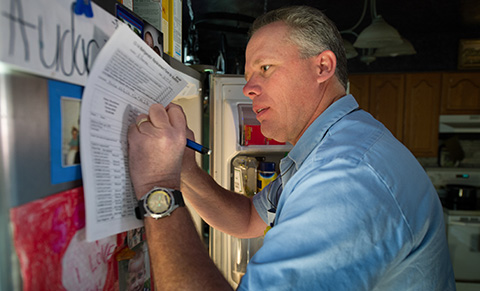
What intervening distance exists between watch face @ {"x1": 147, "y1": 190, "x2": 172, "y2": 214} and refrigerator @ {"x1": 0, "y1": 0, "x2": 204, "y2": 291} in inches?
4.3

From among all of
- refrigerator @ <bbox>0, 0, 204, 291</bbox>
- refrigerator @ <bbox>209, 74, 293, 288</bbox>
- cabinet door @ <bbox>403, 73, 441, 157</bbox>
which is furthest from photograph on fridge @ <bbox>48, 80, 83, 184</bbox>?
cabinet door @ <bbox>403, 73, 441, 157</bbox>

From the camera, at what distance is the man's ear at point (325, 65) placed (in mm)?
817

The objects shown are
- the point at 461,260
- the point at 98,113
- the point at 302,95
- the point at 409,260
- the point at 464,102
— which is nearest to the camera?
the point at 98,113

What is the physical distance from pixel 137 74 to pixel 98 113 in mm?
99

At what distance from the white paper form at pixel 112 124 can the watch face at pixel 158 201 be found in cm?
4

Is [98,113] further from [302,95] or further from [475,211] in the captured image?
[475,211]

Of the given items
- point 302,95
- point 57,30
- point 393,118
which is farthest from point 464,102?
point 57,30

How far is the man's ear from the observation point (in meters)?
0.82

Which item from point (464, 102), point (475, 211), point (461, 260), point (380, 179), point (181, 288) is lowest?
point (461, 260)

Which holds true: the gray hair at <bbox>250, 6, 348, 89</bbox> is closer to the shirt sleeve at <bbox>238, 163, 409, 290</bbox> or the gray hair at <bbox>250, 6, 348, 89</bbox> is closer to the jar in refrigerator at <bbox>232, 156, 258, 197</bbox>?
the shirt sleeve at <bbox>238, 163, 409, 290</bbox>

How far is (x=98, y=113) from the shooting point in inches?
18.5

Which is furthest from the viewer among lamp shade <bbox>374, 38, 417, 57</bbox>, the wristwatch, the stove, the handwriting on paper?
the stove

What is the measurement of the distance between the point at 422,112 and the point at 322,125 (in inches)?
145

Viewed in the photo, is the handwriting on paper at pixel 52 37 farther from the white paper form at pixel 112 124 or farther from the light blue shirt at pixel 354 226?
the light blue shirt at pixel 354 226
